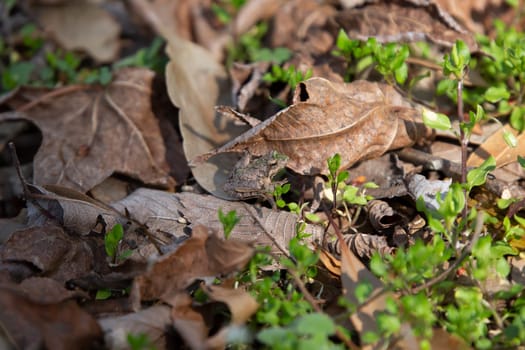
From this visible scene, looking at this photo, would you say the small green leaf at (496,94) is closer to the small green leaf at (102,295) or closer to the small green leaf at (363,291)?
the small green leaf at (363,291)

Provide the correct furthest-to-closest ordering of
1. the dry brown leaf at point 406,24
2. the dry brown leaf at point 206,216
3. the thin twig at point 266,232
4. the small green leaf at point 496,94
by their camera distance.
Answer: the dry brown leaf at point 406,24 → the small green leaf at point 496,94 → the dry brown leaf at point 206,216 → the thin twig at point 266,232

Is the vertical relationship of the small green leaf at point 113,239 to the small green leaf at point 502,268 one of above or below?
above

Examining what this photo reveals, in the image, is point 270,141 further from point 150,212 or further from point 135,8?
point 135,8

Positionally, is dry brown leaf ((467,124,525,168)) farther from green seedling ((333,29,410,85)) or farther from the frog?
the frog

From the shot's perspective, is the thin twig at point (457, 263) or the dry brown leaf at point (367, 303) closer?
the dry brown leaf at point (367, 303)

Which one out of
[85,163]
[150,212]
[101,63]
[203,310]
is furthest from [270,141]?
[101,63]

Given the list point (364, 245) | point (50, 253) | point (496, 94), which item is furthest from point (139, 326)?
point (496, 94)

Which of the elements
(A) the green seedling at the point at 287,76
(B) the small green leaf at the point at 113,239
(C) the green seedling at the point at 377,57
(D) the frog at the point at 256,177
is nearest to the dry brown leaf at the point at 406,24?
(C) the green seedling at the point at 377,57
